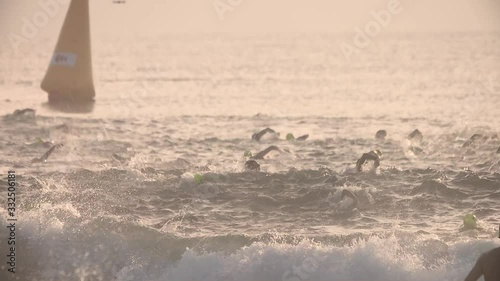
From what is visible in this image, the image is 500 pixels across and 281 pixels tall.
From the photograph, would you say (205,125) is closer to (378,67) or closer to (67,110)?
(67,110)

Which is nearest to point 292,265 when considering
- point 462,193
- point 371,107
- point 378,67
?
point 462,193

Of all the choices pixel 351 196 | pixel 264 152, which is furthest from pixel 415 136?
pixel 351 196

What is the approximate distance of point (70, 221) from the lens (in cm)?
1436

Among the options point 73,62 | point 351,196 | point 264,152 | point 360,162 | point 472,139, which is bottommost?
point 351,196

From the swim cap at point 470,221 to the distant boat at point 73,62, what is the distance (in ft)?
40.7

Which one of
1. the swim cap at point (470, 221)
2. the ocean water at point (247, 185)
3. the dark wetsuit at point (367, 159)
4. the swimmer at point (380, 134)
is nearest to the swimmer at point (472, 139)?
the ocean water at point (247, 185)

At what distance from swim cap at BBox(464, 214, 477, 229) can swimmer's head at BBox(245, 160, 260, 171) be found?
4.87 meters

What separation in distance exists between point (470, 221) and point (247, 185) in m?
4.52

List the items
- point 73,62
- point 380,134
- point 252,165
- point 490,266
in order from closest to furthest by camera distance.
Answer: point 490,266, point 252,165, point 380,134, point 73,62

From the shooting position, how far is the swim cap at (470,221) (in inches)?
577

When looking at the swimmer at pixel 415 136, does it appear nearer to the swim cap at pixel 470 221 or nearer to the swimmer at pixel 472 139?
the swimmer at pixel 472 139

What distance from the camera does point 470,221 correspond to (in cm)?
1478

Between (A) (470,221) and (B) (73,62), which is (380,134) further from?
(B) (73,62)

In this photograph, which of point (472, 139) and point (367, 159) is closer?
point (367, 159)
